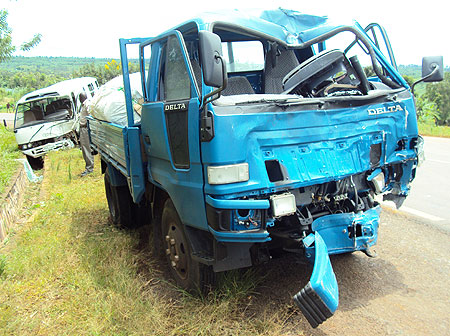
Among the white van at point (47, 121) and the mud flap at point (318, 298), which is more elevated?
the mud flap at point (318, 298)

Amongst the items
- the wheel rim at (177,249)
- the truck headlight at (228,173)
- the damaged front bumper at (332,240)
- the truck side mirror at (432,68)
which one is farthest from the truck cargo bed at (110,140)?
the truck side mirror at (432,68)

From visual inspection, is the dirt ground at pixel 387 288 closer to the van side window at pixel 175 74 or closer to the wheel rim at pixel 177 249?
the wheel rim at pixel 177 249

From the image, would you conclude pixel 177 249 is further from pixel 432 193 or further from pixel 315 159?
pixel 432 193

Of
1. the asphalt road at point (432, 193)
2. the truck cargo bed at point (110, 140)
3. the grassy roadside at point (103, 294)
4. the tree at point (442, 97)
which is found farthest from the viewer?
the tree at point (442, 97)

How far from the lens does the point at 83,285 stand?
159 inches

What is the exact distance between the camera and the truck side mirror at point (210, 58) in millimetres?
2726

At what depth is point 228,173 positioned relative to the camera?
9.59 ft

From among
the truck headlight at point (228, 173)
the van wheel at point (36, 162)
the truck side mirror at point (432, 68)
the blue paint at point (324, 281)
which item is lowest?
the van wheel at point (36, 162)

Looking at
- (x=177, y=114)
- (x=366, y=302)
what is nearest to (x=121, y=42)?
(x=177, y=114)

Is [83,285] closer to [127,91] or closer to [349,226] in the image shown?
[127,91]

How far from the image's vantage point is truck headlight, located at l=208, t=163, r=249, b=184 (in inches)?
115

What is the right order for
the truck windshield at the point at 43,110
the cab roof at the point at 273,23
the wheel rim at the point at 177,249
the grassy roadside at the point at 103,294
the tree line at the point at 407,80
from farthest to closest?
1. the tree line at the point at 407,80
2. the truck windshield at the point at 43,110
3. the wheel rim at the point at 177,249
4. the cab roof at the point at 273,23
5. the grassy roadside at the point at 103,294

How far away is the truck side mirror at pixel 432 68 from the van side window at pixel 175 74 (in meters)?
2.28

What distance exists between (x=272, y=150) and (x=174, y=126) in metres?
0.90
